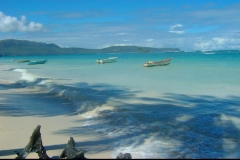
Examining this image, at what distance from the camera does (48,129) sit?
8672 mm

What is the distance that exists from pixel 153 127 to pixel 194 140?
62.3 inches

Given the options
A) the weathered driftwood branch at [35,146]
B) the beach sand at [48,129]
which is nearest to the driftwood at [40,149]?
the weathered driftwood branch at [35,146]

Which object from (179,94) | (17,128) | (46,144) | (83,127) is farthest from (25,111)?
(179,94)

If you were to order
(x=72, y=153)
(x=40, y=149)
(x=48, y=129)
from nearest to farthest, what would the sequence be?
(x=72, y=153) < (x=40, y=149) < (x=48, y=129)

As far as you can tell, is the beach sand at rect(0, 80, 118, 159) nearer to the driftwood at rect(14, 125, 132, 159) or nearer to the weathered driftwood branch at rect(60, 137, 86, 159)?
the driftwood at rect(14, 125, 132, 159)

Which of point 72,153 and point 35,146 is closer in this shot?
point 72,153

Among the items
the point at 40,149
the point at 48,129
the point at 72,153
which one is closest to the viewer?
the point at 72,153

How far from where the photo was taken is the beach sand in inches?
265

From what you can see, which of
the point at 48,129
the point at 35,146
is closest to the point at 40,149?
the point at 35,146

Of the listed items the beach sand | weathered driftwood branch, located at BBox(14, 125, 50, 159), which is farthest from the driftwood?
the beach sand

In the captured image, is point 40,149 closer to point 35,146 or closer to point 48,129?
point 35,146

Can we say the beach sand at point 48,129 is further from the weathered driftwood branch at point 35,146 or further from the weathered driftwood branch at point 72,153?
the weathered driftwood branch at point 72,153

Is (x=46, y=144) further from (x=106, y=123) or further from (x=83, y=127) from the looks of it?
(x=106, y=123)

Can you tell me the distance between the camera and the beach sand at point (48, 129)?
6.73 meters
